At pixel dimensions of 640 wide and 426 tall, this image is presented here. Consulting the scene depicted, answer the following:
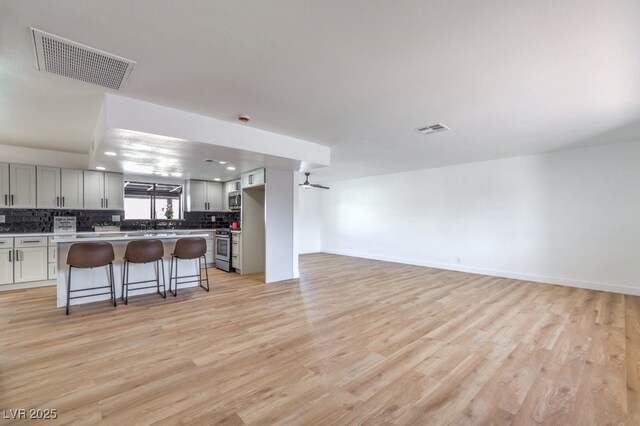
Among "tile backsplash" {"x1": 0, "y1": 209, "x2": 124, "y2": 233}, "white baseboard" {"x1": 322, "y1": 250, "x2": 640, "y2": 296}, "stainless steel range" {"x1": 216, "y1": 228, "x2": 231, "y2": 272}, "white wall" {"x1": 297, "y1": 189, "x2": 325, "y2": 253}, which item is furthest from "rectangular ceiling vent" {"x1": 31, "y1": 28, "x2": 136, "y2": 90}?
"white wall" {"x1": 297, "y1": 189, "x2": 325, "y2": 253}

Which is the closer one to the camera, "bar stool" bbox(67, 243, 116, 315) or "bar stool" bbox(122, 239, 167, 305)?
"bar stool" bbox(67, 243, 116, 315)

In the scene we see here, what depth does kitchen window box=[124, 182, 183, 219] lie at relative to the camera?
657 centimetres

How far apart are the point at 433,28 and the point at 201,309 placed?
4082 millimetres

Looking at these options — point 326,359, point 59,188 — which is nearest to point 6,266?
point 59,188

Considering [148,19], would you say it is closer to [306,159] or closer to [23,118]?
[306,159]

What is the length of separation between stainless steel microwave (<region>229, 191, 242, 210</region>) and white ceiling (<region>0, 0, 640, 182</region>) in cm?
296

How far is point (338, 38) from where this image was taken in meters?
2.04

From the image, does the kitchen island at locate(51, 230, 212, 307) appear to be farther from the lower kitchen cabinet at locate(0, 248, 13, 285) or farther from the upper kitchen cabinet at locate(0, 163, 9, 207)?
the upper kitchen cabinet at locate(0, 163, 9, 207)

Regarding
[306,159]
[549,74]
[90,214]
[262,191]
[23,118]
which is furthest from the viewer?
[262,191]

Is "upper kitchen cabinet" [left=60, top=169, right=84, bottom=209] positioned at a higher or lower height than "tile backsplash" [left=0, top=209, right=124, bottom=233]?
higher

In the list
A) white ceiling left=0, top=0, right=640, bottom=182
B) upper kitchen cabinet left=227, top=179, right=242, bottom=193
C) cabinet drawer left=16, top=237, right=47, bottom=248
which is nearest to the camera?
white ceiling left=0, top=0, right=640, bottom=182

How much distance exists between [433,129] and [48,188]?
23.6 ft

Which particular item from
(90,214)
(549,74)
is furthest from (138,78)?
(90,214)

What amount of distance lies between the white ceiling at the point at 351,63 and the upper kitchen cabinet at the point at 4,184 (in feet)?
4.26
